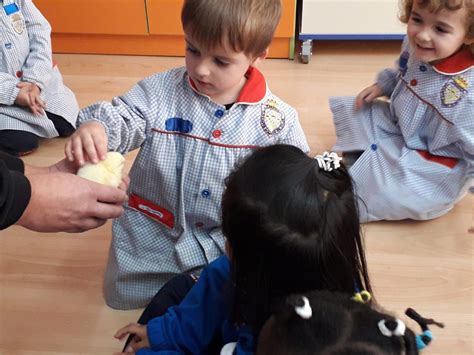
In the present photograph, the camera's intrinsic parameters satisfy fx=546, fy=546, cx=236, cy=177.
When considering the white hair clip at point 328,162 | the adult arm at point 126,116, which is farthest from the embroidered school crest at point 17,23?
the white hair clip at point 328,162

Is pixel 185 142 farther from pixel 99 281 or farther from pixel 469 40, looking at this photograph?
pixel 469 40

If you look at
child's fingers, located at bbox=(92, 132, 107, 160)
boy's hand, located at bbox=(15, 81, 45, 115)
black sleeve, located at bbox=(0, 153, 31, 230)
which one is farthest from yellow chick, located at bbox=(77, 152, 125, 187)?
boy's hand, located at bbox=(15, 81, 45, 115)

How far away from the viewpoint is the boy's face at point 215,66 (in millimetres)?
952

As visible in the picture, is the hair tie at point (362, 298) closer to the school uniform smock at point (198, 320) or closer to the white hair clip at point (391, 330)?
the white hair clip at point (391, 330)

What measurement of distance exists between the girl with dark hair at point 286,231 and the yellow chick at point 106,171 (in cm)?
24

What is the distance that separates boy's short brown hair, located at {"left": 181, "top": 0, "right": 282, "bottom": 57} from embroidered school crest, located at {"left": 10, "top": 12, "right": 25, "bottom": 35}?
0.86 m

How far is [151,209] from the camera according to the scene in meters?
1.12

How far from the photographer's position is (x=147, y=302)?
48.0 inches

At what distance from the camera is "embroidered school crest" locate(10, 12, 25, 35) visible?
157 centimetres

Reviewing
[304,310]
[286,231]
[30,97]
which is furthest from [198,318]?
[30,97]

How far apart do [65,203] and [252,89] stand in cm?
41

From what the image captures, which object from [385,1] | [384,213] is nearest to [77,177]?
[384,213]

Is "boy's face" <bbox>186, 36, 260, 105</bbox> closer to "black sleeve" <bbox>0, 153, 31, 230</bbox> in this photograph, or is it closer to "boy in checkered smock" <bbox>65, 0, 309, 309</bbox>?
"boy in checkered smock" <bbox>65, 0, 309, 309</bbox>

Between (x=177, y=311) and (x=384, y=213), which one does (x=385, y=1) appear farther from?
(x=177, y=311)
